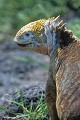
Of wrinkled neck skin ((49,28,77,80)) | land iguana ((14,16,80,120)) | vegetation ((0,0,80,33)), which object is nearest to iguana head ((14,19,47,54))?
land iguana ((14,16,80,120))

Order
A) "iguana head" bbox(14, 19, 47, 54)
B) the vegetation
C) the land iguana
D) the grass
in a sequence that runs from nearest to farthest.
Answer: the land iguana → "iguana head" bbox(14, 19, 47, 54) → the grass → the vegetation

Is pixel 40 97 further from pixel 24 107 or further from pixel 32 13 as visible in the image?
pixel 32 13

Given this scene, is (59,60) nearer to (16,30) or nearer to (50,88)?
(50,88)

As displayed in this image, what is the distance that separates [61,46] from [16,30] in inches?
290

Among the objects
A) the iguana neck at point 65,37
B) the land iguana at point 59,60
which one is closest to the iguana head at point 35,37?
the land iguana at point 59,60

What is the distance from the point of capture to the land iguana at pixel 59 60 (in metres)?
4.59

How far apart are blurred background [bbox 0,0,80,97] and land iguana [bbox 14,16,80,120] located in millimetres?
4022

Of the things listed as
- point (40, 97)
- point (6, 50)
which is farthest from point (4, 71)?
point (40, 97)

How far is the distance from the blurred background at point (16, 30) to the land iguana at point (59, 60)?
4022 millimetres

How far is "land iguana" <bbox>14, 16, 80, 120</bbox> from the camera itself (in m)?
4.59

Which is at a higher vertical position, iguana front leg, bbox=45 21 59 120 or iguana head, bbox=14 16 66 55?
iguana head, bbox=14 16 66 55

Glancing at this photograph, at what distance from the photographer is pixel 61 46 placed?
4.96m

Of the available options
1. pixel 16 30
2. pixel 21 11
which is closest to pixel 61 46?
pixel 16 30

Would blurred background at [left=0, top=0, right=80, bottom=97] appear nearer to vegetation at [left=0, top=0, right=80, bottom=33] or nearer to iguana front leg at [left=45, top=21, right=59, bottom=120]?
vegetation at [left=0, top=0, right=80, bottom=33]
